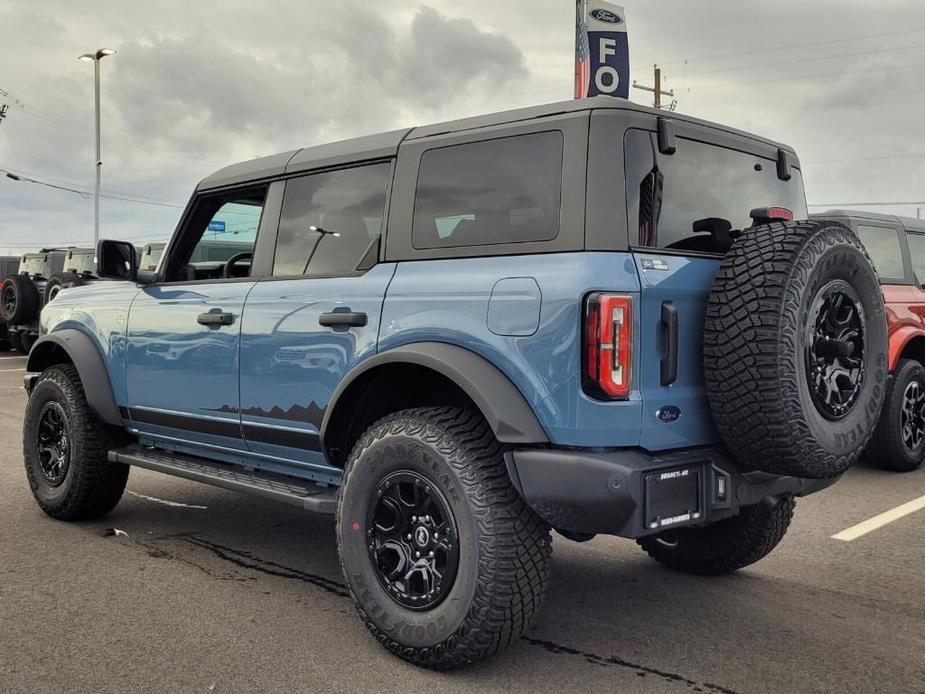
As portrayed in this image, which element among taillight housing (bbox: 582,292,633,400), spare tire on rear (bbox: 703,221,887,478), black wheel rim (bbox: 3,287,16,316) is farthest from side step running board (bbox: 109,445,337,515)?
black wheel rim (bbox: 3,287,16,316)

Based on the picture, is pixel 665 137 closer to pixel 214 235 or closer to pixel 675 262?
pixel 675 262

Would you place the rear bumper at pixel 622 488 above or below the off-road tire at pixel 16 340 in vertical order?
below

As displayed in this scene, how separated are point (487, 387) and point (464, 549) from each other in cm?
57

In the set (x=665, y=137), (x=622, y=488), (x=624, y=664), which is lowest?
(x=624, y=664)

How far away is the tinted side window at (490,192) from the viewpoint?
130 inches

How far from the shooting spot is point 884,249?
25.2ft

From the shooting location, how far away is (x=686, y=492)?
3.13 meters

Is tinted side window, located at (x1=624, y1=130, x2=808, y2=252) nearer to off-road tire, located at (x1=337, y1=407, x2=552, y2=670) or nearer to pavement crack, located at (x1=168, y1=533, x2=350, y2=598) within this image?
off-road tire, located at (x1=337, y1=407, x2=552, y2=670)

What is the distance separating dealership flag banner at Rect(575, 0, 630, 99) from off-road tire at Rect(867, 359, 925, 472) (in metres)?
14.4

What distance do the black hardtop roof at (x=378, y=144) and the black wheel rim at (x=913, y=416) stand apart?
13.2 ft

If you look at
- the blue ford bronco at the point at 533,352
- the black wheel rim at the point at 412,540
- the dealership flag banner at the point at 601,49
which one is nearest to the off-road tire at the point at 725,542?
the blue ford bronco at the point at 533,352

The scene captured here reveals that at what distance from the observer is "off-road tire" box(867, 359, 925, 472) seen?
7.24m

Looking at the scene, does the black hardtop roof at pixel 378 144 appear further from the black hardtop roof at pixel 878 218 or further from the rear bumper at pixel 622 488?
the black hardtop roof at pixel 878 218

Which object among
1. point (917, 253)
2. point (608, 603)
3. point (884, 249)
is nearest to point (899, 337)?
point (884, 249)
